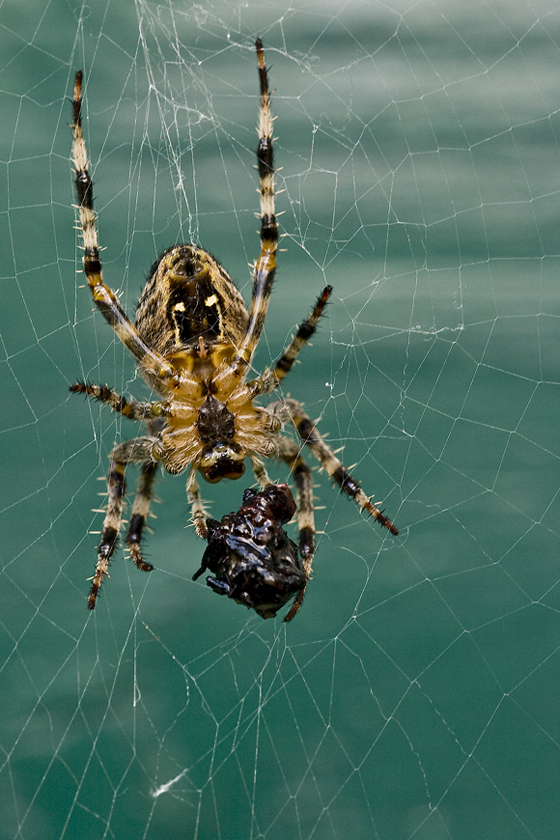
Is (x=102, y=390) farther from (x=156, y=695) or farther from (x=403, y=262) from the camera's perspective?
(x=403, y=262)

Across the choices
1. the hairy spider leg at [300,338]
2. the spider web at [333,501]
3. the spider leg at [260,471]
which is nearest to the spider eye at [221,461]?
the spider leg at [260,471]

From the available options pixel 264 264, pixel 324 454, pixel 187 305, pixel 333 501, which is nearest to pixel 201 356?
pixel 187 305

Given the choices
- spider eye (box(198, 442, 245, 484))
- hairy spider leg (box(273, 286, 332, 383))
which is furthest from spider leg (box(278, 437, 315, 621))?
hairy spider leg (box(273, 286, 332, 383))

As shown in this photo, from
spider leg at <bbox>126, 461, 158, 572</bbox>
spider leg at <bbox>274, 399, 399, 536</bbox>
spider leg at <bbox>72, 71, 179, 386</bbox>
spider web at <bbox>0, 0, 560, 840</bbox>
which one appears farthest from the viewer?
spider web at <bbox>0, 0, 560, 840</bbox>

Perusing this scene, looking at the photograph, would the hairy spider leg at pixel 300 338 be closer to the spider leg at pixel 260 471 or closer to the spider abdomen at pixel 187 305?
the spider abdomen at pixel 187 305

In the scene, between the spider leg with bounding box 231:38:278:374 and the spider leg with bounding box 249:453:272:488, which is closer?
the spider leg with bounding box 231:38:278:374

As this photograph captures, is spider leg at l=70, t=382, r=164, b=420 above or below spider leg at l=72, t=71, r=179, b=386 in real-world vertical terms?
below

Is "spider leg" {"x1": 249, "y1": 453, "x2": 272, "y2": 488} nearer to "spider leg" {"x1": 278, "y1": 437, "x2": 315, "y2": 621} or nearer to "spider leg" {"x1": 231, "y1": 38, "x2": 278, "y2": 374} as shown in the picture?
"spider leg" {"x1": 278, "y1": 437, "x2": 315, "y2": 621}
